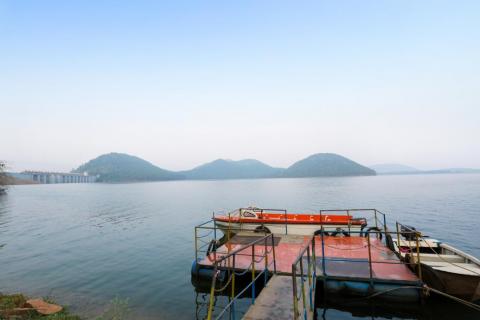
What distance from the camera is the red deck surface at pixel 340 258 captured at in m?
11.5

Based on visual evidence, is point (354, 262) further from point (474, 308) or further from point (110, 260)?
point (110, 260)

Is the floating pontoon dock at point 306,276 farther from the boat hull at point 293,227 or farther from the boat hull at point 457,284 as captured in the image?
the boat hull at point 293,227

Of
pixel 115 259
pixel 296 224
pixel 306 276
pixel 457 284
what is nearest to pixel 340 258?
pixel 306 276

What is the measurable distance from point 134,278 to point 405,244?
577 inches

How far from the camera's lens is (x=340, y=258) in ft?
43.4

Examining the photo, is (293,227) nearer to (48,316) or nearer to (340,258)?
(340,258)

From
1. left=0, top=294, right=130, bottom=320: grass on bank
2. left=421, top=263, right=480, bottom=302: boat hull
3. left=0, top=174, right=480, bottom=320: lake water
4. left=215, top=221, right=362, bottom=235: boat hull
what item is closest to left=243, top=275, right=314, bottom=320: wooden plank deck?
left=0, top=174, right=480, bottom=320: lake water

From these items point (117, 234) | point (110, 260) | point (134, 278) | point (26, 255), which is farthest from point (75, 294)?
point (117, 234)

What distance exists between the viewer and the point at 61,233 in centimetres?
2959

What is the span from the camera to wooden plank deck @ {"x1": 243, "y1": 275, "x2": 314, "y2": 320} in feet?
23.8

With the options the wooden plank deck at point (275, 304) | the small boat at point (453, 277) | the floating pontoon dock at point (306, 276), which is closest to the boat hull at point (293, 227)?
the floating pontoon dock at point (306, 276)

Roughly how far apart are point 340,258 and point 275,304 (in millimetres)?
6508

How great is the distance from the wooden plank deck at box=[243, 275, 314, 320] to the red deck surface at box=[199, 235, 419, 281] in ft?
4.78

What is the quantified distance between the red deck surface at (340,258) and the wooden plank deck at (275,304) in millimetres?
1457
